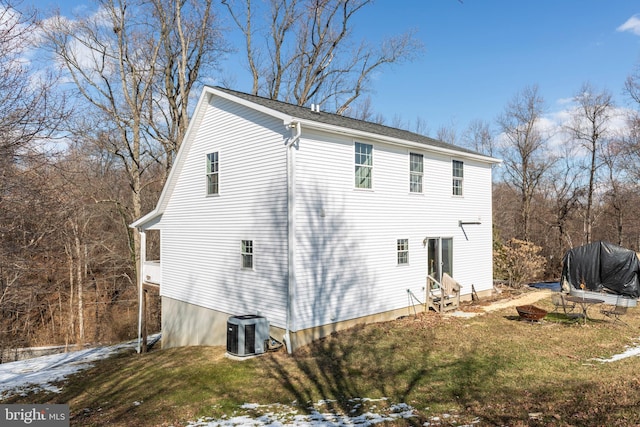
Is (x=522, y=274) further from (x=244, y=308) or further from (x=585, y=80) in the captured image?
(x=585, y=80)

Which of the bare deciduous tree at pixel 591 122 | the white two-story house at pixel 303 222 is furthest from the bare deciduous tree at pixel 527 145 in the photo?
the white two-story house at pixel 303 222

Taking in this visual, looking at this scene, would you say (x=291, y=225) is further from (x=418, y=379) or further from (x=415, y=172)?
(x=415, y=172)

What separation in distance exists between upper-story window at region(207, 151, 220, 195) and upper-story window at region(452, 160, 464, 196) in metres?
8.75

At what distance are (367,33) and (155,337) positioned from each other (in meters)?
23.0

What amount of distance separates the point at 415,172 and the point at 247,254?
624 centimetres

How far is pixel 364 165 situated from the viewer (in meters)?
11.8

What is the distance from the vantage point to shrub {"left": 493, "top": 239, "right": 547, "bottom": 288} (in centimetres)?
1817

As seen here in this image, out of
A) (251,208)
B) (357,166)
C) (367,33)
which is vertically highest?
(367,33)

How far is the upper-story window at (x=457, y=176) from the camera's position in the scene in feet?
49.8

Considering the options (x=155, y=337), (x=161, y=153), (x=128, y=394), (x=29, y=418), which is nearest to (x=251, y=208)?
(x=128, y=394)

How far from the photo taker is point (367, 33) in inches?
1070

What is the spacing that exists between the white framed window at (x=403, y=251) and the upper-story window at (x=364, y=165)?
7.39ft

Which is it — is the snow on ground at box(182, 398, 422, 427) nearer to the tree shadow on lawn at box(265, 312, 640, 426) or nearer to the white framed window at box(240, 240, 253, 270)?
the tree shadow on lawn at box(265, 312, 640, 426)

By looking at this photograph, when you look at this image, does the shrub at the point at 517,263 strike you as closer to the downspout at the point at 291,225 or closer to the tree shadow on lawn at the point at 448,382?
the tree shadow on lawn at the point at 448,382
